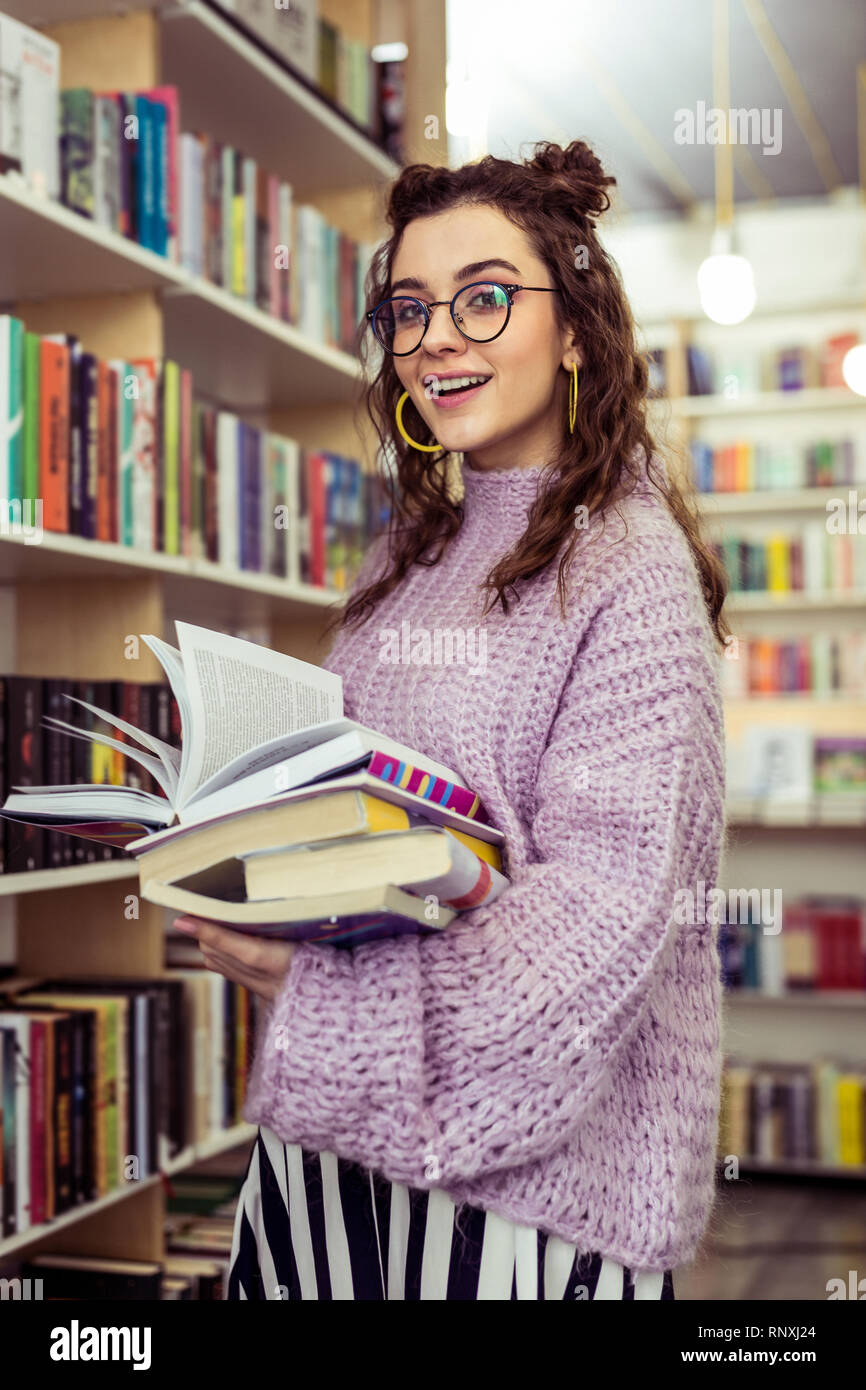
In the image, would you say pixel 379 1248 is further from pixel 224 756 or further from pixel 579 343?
pixel 579 343

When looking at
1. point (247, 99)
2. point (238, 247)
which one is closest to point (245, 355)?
point (238, 247)

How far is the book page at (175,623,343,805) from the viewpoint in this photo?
0.84m

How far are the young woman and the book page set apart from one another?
113 mm

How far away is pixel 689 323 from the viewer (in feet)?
15.3

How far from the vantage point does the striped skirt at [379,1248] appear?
0.90m

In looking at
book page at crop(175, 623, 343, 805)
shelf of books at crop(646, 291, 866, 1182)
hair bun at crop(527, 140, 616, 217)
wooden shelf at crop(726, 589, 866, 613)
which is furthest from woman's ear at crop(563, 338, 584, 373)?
wooden shelf at crop(726, 589, 866, 613)

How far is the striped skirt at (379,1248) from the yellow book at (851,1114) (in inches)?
106

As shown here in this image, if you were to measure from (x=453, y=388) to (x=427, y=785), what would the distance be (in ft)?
1.18

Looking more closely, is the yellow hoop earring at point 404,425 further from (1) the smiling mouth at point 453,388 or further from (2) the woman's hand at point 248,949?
(2) the woman's hand at point 248,949

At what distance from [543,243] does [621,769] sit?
0.47m

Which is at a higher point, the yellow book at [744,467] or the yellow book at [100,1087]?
the yellow book at [744,467]
